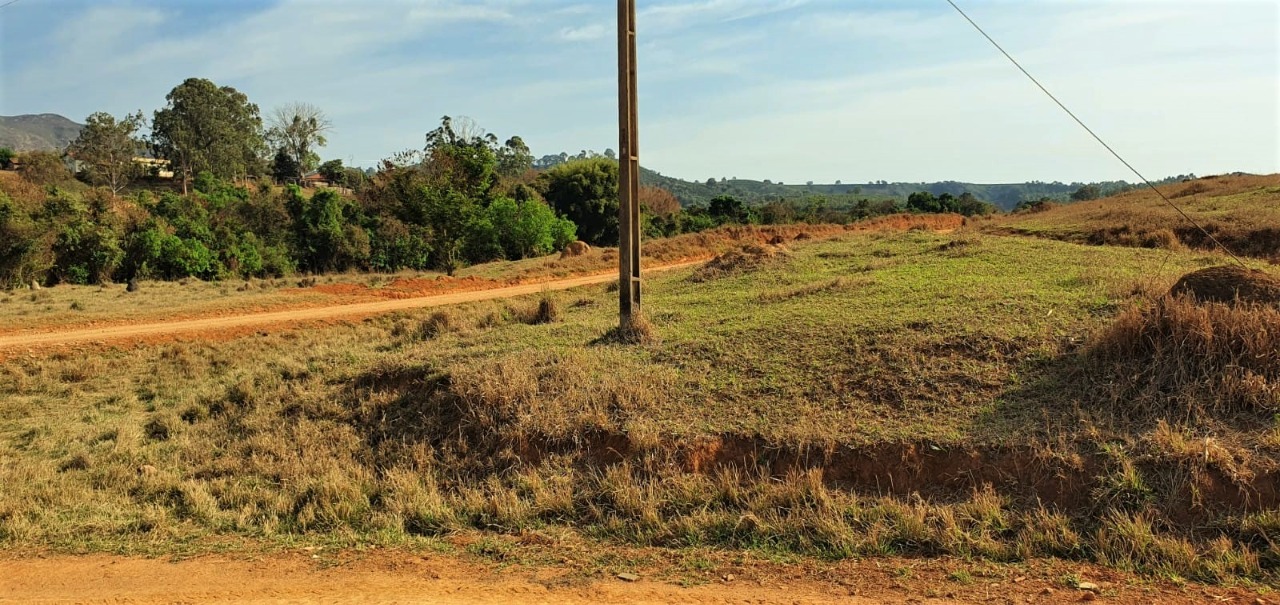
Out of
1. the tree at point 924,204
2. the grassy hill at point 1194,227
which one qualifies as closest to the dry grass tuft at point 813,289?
the grassy hill at point 1194,227

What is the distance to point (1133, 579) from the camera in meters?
4.18

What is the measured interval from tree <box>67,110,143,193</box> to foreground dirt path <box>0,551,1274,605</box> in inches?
2140

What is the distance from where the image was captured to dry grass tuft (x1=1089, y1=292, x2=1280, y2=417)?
5.45 metres

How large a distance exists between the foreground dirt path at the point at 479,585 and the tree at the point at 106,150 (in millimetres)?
54358

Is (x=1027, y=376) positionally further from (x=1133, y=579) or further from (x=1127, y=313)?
(x=1133, y=579)

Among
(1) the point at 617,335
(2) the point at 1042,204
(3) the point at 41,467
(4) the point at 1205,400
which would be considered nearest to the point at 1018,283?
(4) the point at 1205,400

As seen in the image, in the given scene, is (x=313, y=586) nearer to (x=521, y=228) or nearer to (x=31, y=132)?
(x=521, y=228)

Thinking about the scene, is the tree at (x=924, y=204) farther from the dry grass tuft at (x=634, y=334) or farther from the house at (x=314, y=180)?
the house at (x=314, y=180)

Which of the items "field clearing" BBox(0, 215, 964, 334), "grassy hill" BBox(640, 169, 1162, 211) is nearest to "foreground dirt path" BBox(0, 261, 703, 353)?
"field clearing" BBox(0, 215, 964, 334)

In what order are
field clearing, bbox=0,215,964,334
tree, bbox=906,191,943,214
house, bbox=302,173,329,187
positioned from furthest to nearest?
house, bbox=302,173,329,187 → tree, bbox=906,191,943,214 → field clearing, bbox=0,215,964,334

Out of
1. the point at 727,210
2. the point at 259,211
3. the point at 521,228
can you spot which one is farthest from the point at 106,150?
the point at 727,210

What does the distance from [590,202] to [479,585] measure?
42605 mm

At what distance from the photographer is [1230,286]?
6586 mm

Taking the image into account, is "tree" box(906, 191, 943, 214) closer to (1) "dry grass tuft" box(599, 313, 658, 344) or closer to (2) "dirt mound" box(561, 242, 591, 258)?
(2) "dirt mound" box(561, 242, 591, 258)
